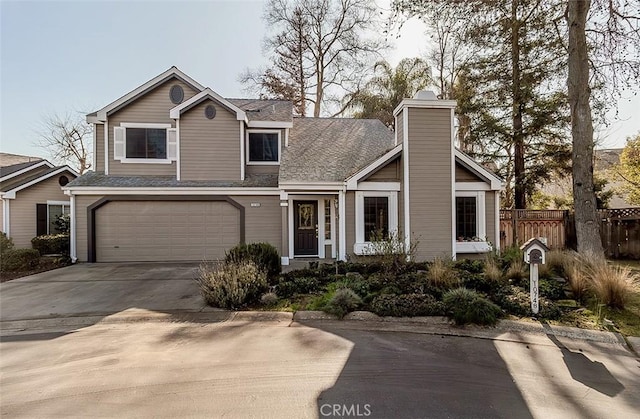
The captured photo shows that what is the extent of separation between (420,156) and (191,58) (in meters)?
11.6

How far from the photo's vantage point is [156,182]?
1236 cm

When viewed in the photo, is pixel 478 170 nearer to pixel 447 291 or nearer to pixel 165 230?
pixel 447 291

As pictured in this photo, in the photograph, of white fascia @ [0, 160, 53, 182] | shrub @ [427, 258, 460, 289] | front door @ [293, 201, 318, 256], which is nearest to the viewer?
shrub @ [427, 258, 460, 289]

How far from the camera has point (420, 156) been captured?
34.0 ft

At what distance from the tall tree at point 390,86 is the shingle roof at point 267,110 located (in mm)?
7707

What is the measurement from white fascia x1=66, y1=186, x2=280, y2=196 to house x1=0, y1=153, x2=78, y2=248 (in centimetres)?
421

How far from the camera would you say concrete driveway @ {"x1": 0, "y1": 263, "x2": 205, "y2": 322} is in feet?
21.0

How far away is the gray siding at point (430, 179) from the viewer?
10.3 meters

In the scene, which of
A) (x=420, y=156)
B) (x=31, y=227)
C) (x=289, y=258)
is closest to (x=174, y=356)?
(x=289, y=258)

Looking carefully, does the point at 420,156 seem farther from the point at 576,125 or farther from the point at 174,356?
the point at 174,356

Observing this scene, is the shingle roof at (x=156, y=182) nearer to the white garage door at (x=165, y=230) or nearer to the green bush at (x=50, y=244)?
the white garage door at (x=165, y=230)

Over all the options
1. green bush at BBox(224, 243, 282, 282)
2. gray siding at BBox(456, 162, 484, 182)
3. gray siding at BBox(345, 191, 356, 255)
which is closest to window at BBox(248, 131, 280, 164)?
gray siding at BBox(345, 191, 356, 255)

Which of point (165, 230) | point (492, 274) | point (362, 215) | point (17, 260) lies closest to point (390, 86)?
point (362, 215)

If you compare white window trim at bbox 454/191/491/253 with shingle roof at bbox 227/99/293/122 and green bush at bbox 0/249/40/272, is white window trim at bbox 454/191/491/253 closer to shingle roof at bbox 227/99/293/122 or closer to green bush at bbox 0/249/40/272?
shingle roof at bbox 227/99/293/122
